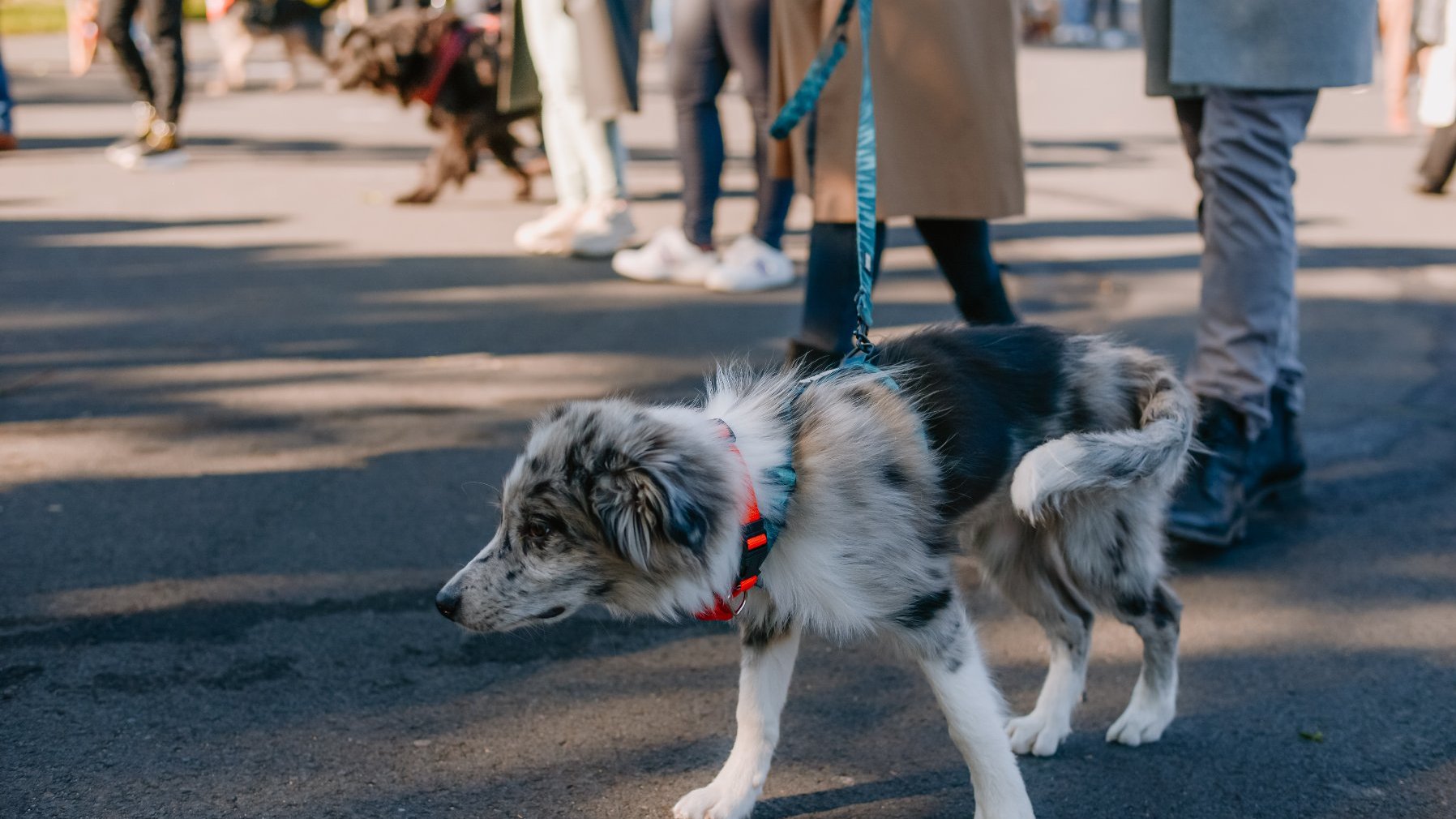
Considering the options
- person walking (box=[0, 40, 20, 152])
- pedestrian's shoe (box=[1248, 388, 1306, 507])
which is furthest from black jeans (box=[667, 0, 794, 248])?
person walking (box=[0, 40, 20, 152])

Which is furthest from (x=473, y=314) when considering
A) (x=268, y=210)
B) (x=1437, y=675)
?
(x=1437, y=675)

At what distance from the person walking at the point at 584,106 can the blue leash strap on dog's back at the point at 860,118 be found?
407 cm

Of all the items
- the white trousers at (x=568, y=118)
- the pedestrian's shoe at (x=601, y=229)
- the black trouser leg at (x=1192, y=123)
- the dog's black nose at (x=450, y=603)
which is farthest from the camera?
the pedestrian's shoe at (x=601, y=229)

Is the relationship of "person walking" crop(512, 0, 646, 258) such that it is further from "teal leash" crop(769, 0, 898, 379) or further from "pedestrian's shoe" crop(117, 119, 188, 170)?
"teal leash" crop(769, 0, 898, 379)

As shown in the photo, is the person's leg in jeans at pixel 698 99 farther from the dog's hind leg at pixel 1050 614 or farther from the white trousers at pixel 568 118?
the dog's hind leg at pixel 1050 614

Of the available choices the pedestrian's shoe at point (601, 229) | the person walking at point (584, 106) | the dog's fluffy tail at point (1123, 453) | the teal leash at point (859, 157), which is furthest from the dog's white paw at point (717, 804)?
the pedestrian's shoe at point (601, 229)

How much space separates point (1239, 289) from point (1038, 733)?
164cm

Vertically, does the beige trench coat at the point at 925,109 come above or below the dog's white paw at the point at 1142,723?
above

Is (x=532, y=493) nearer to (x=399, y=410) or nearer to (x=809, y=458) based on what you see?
(x=809, y=458)

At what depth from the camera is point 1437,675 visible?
3.38 metres

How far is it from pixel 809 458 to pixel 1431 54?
270 inches

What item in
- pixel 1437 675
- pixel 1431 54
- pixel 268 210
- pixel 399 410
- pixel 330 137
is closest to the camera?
pixel 1437 675

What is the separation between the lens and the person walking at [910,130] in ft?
12.7

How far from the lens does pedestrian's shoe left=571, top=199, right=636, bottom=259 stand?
8.10 m
